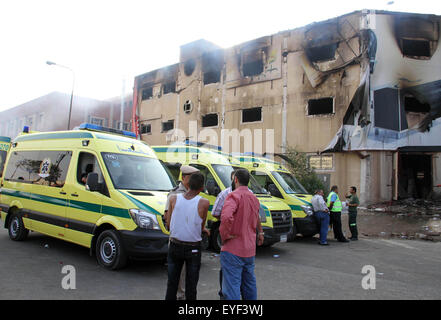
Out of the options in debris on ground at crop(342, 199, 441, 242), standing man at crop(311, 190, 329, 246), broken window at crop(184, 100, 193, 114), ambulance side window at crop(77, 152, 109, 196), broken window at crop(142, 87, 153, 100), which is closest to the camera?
ambulance side window at crop(77, 152, 109, 196)

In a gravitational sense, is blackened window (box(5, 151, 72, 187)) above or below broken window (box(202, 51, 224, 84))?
below

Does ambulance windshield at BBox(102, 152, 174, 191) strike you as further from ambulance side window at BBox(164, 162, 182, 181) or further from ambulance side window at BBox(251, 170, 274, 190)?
ambulance side window at BBox(251, 170, 274, 190)

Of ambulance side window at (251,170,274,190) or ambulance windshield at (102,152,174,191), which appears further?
ambulance side window at (251,170,274,190)

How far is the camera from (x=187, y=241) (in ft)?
12.0

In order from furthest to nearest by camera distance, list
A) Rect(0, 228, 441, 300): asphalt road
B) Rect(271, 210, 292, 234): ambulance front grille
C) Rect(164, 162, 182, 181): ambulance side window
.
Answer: Rect(164, 162, 182, 181): ambulance side window < Rect(271, 210, 292, 234): ambulance front grille < Rect(0, 228, 441, 300): asphalt road

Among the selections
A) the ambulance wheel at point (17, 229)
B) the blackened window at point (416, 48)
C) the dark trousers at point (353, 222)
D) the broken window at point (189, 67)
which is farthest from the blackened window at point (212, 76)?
the ambulance wheel at point (17, 229)

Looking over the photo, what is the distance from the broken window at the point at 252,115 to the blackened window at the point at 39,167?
598 inches

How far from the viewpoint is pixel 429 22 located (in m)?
17.7

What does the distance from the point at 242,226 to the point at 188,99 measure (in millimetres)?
22148

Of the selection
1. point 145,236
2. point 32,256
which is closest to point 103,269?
point 145,236

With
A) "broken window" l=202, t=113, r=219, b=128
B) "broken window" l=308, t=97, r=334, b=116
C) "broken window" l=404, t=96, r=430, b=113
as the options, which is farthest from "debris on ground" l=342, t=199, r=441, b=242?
"broken window" l=202, t=113, r=219, b=128

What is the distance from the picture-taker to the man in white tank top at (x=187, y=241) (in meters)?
3.66

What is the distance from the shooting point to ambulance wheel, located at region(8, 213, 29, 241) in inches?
307

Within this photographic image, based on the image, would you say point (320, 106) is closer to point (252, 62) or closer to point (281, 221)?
point (252, 62)
